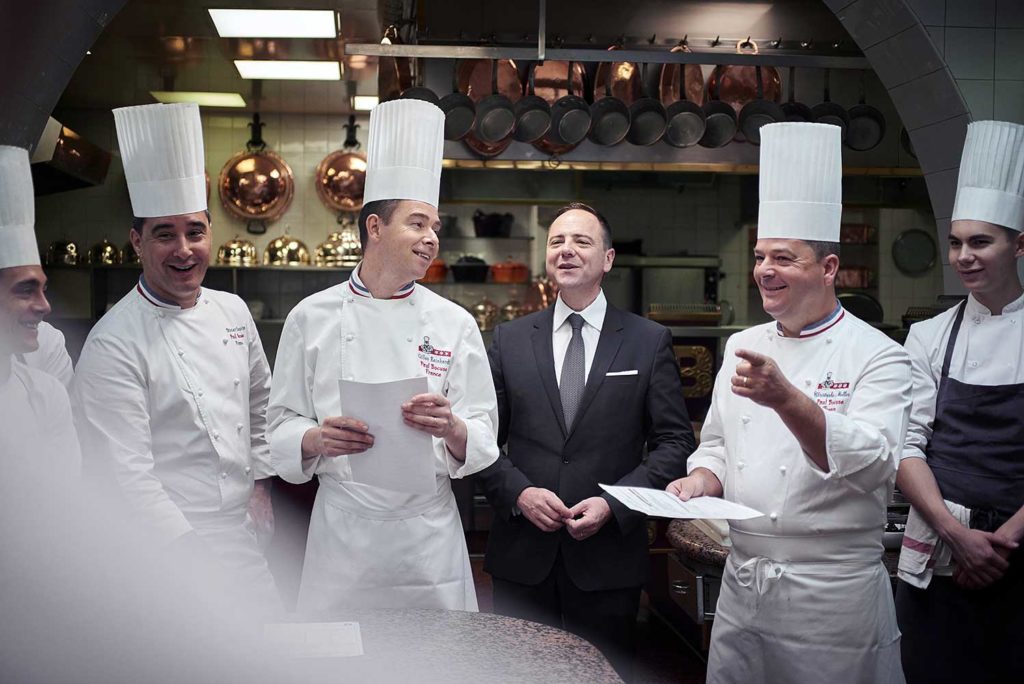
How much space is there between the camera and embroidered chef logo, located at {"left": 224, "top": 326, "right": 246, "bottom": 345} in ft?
6.88

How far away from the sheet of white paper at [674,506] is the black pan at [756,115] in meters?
3.55

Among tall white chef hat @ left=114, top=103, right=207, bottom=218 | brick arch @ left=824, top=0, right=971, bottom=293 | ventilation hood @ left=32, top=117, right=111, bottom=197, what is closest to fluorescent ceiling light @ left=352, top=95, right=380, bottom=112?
ventilation hood @ left=32, top=117, right=111, bottom=197

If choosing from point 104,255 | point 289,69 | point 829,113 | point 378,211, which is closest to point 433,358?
point 378,211

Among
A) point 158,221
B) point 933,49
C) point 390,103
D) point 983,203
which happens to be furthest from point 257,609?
point 933,49

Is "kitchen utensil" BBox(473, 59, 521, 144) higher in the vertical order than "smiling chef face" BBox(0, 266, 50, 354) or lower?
higher

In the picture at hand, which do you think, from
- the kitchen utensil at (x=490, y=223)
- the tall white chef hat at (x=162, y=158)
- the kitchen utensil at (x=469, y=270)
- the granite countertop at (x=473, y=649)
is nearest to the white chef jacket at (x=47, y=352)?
the granite countertop at (x=473, y=649)

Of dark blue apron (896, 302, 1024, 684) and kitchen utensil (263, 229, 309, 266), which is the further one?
kitchen utensil (263, 229, 309, 266)

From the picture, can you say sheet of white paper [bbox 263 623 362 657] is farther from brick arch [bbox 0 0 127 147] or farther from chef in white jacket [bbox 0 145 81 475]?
brick arch [bbox 0 0 127 147]

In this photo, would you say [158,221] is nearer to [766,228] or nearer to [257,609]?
[766,228]

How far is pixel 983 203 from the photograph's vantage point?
2.32 metres

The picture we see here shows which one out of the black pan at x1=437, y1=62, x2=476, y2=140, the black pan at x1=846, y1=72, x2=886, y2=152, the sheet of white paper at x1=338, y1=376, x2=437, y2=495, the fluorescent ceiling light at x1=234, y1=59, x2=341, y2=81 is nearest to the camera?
the sheet of white paper at x1=338, y1=376, x2=437, y2=495

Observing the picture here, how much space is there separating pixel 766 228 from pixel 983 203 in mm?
752

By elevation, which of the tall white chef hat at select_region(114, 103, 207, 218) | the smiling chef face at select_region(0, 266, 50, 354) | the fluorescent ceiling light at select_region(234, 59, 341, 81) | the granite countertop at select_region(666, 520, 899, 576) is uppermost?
the fluorescent ceiling light at select_region(234, 59, 341, 81)

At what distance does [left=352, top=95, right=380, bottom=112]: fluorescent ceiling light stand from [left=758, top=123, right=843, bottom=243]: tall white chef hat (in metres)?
5.02
